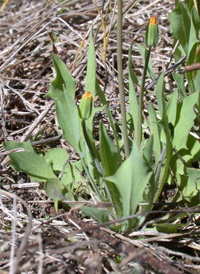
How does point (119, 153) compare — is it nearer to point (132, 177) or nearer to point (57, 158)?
point (132, 177)

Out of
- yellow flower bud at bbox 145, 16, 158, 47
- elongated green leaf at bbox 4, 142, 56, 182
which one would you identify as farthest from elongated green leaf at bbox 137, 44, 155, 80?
elongated green leaf at bbox 4, 142, 56, 182

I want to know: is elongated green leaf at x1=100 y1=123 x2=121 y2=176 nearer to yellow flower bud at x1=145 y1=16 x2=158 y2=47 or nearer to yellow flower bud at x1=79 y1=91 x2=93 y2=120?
yellow flower bud at x1=79 y1=91 x2=93 y2=120

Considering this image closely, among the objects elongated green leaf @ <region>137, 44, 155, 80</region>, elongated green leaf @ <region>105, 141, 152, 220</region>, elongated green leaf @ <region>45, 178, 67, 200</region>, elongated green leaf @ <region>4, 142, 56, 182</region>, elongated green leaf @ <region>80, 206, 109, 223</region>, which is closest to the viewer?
elongated green leaf @ <region>105, 141, 152, 220</region>

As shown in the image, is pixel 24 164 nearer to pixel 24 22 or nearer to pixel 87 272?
pixel 87 272

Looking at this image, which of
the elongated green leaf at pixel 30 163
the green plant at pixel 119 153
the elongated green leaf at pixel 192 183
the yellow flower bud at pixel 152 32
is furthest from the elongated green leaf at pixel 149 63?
the elongated green leaf at pixel 30 163

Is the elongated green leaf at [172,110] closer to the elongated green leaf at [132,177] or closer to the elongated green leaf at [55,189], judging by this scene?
the elongated green leaf at [132,177]

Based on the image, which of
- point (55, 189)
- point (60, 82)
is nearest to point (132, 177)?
point (55, 189)
